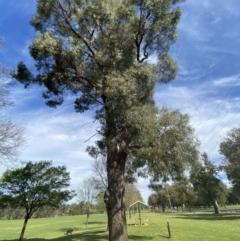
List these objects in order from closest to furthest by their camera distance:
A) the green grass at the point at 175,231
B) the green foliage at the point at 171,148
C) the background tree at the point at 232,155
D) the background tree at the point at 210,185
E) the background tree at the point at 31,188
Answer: the green foliage at the point at 171,148, the green grass at the point at 175,231, the background tree at the point at 31,188, the background tree at the point at 232,155, the background tree at the point at 210,185

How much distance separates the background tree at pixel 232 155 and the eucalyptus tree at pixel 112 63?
83.4ft

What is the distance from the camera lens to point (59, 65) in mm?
11664

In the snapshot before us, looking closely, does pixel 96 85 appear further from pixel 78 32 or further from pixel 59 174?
pixel 59 174

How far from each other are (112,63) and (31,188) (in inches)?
527

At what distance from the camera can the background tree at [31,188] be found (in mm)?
18609

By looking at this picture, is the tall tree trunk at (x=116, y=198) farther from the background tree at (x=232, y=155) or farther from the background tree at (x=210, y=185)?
the background tree at (x=210, y=185)

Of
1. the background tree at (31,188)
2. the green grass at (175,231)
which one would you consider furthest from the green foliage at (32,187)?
the green grass at (175,231)

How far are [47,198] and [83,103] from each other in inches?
411

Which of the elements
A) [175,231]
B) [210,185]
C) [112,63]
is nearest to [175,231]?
[175,231]

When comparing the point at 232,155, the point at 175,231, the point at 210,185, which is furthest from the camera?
the point at 210,185

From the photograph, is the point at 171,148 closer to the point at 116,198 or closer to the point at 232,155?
the point at 116,198

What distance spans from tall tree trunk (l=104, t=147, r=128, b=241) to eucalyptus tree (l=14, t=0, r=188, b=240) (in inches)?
1.5

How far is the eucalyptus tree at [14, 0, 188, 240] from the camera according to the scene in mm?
9867

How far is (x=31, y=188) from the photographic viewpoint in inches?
740
